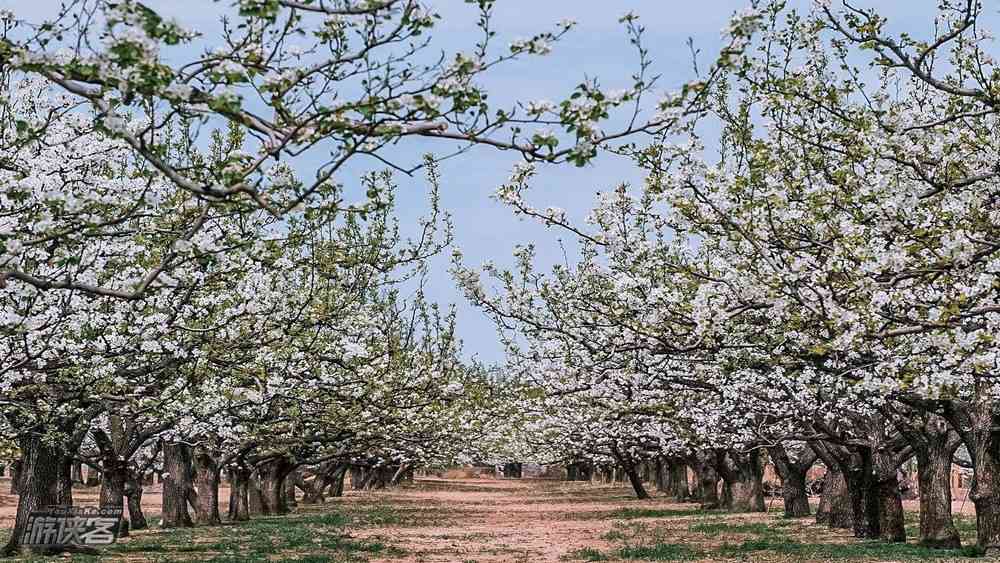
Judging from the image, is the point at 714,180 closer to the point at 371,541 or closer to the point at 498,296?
the point at 498,296

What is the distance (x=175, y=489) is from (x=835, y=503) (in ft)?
65.2

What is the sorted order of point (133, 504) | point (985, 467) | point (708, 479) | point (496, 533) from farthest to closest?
point (708, 479)
point (496, 533)
point (133, 504)
point (985, 467)

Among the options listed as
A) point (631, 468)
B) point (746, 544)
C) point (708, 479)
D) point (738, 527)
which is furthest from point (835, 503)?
→ point (631, 468)

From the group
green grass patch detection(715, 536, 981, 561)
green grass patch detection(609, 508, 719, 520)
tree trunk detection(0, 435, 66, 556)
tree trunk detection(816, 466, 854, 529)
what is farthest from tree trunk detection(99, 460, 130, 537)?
green grass patch detection(609, 508, 719, 520)

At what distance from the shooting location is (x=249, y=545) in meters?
26.7

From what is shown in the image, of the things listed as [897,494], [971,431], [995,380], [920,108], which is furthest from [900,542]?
[920,108]

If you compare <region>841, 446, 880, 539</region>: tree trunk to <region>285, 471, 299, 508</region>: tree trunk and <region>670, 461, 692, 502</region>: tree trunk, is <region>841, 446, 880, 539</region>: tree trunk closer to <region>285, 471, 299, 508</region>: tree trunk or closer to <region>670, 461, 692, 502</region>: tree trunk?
<region>670, 461, 692, 502</region>: tree trunk

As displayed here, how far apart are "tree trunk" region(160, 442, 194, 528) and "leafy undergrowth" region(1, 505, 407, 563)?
98cm

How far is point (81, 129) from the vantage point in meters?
13.3

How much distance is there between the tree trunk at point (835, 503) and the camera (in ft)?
105

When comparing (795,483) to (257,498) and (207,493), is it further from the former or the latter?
(257,498)

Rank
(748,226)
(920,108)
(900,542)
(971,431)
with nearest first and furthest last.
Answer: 1. (748,226)
2. (920,108)
3. (971,431)
4. (900,542)

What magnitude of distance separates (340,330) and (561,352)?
531 cm

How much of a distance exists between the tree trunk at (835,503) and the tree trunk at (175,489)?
764 inches
